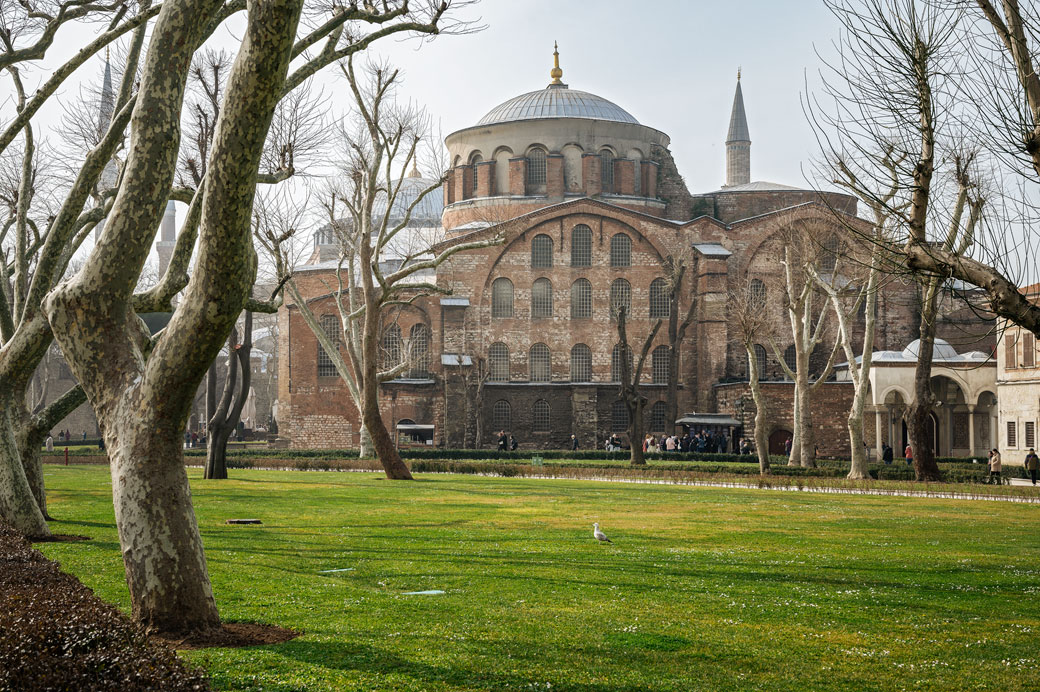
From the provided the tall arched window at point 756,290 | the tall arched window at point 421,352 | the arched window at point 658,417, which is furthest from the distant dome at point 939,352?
the tall arched window at point 421,352

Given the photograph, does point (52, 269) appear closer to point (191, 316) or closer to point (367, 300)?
point (191, 316)

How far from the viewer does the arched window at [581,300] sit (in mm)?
47062

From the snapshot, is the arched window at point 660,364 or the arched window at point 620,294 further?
the arched window at point 660,364

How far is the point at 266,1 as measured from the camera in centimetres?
579

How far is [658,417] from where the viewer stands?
46281 millimetres

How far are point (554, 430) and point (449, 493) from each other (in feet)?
85.2

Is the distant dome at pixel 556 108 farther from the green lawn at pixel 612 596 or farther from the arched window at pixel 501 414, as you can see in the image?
the green lawn at pixel 612 596

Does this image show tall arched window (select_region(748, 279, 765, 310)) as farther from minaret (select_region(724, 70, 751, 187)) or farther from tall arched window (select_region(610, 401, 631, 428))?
minaret (select_region(724, 70, 751, 187))

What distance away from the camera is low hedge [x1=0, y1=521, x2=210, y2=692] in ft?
14.6

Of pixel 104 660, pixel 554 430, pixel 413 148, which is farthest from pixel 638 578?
pixel 554 430

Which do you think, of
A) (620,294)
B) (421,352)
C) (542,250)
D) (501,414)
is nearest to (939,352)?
(620,294)

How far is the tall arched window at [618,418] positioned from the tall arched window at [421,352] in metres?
8.63

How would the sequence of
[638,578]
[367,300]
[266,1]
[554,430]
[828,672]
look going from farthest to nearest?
[554,430]
[367,300]
[638,578]
[828,672]
[266,1]

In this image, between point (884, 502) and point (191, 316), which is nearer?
point (191, 316)
